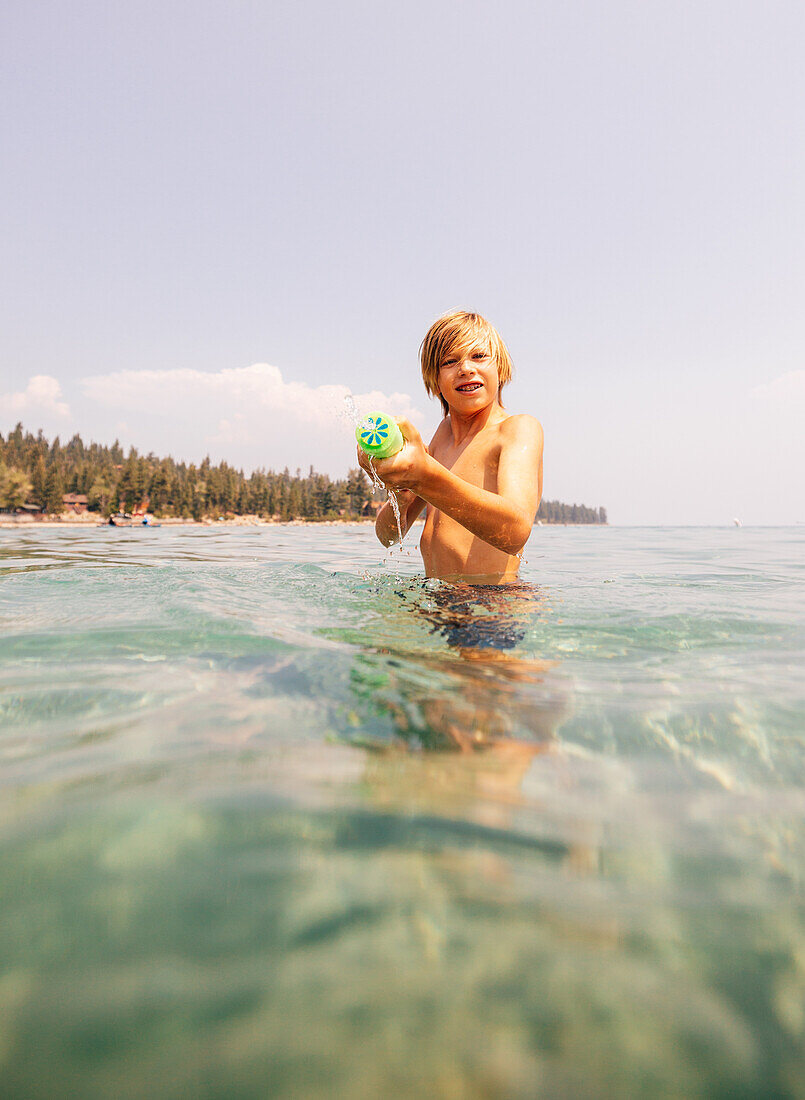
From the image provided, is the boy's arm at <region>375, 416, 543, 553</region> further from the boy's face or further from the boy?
the boy's face

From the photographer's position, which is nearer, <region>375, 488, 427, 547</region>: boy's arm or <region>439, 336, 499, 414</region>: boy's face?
<region>439, 336, 499, 414</region>: boy's face

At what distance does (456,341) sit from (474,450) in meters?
0.80

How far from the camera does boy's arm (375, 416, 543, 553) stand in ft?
7.87

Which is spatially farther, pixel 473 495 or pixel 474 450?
pixel 474 450

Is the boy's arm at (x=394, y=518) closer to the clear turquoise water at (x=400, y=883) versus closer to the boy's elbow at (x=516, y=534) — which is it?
the boy's elbow at (x=516, y=534)

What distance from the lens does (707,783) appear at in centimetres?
151

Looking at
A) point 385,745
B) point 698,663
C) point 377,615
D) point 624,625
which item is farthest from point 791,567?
point 385,745

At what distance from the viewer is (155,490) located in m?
92.4

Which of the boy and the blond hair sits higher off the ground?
the blond hair

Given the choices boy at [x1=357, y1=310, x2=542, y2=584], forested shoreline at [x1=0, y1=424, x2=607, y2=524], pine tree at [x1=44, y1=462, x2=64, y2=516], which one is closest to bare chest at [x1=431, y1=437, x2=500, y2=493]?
boy at [x1=357, y1=310, x2=542, y2=584]

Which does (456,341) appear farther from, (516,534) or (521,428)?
(516,534)

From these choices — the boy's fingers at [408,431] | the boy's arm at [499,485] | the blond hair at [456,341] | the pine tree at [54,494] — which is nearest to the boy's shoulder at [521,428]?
the boy's arm at [499,485]

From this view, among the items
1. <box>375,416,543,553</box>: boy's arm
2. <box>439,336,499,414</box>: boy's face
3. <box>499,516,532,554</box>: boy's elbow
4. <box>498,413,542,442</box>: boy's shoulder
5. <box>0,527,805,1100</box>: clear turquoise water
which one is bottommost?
<box>0,527,805,1100</box>: clear turquoise water

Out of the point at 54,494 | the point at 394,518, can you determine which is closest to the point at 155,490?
the point at 54,494
